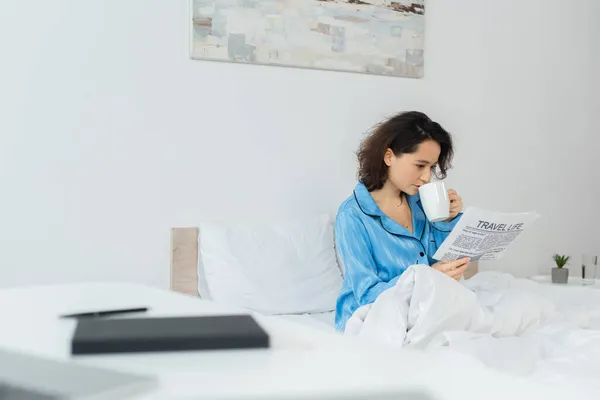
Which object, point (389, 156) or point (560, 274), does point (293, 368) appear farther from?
point (560, 274)

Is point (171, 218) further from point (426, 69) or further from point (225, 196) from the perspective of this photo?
point (426, 69)

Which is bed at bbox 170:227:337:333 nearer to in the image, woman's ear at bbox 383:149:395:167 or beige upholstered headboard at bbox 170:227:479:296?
beige upholstered headboard at bbox 170:227:479:296

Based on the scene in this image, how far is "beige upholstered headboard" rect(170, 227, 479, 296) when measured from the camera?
8.11 ft

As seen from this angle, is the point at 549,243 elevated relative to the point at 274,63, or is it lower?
lower

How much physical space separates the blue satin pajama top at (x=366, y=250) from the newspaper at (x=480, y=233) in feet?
0.57

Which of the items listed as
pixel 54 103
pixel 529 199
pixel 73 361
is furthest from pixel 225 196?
pixel 73 361

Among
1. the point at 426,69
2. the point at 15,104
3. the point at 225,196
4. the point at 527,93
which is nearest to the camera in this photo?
the point at 15,104

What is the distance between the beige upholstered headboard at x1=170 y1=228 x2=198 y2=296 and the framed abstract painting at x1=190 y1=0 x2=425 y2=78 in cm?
69

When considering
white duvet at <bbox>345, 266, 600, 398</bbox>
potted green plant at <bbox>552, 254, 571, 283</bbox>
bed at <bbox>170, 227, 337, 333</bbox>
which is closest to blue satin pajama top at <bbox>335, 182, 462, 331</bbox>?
white duvet at <bbox>345, 266, 600, 398</bbox>

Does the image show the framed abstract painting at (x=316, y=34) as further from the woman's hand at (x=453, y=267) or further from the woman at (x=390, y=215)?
the woman's hand at (x=453, y=267)

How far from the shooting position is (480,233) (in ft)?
6.39

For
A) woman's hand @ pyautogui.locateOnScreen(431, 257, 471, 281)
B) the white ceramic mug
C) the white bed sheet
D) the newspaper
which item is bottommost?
the white bed sheet

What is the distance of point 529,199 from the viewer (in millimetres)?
3287

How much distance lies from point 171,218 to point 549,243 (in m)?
1.94
